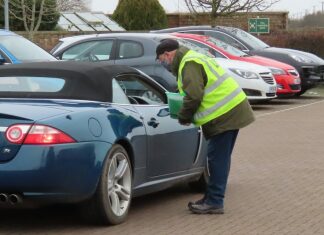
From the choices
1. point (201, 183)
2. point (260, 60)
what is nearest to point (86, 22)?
point (260, 60)

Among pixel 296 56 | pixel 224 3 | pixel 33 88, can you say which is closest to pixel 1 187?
pixel 33 88

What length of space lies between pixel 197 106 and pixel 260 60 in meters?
12.9

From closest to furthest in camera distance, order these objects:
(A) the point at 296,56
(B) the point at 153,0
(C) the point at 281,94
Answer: (C) the point at 281,94
(A) the point at 296,56
(B) the point at 153,0

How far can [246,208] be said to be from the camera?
772 centimetres

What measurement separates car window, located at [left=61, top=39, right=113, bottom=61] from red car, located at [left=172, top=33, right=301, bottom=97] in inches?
133

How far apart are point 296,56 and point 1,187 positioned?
1659 centimetres

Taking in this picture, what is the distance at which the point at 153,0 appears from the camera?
116 feet

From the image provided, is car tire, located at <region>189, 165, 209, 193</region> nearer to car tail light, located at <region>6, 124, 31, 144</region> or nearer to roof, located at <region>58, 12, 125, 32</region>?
car tail light, located at <region>6, 124, 31, 144</region>

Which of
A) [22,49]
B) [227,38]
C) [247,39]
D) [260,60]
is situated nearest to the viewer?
[22,49]

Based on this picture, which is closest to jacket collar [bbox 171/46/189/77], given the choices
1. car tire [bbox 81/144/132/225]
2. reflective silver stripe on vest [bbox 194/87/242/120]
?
reflective silver stripe on vest [bbox 194/87/242/120]

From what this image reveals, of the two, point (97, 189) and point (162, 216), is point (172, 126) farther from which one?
point (97, 189)

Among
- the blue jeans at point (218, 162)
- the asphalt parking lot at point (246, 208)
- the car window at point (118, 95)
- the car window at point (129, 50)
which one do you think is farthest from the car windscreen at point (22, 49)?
the blue jeans at point (218, 162)

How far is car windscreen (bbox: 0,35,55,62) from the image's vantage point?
13484mm

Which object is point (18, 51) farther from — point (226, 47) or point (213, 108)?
point (213, 108)
